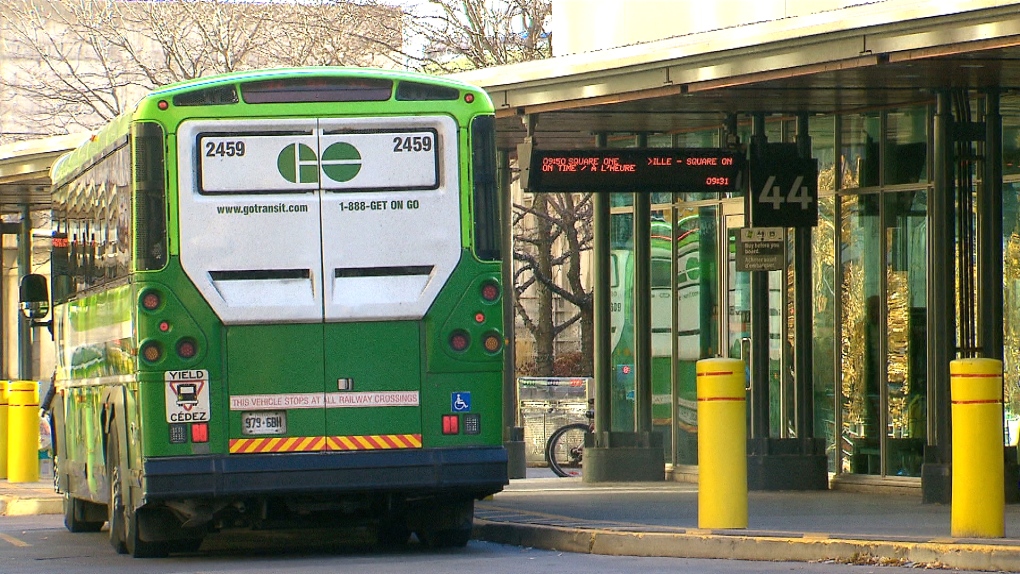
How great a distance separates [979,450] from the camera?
11484 millimetres

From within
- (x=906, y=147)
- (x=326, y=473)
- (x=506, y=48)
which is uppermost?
(x=506, y=48)

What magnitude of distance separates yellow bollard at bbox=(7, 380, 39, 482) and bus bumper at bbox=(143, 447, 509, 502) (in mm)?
11134

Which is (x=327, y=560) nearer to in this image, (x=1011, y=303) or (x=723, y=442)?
(x=723, y=442)

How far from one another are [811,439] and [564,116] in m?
3.95

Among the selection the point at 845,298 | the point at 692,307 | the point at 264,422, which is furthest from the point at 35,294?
the point at 845,298

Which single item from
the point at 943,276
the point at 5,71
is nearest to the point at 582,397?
the point at 943,276

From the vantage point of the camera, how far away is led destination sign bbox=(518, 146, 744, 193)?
1686cm

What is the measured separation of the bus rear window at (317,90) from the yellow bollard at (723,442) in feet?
8.98

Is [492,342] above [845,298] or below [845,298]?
below

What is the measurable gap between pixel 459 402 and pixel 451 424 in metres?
0.15

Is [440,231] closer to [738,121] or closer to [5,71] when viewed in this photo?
[738,121]

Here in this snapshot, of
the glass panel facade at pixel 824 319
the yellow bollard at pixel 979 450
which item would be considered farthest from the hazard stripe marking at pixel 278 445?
Answer: the glass panel facade at pixel 824 319

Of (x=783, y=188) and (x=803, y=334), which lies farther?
(x=803, y=334)

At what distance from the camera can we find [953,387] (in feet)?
38.0
